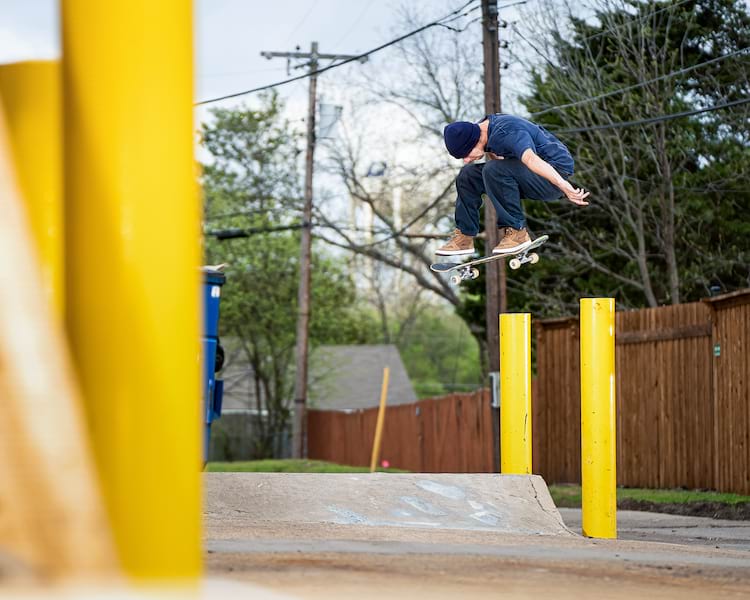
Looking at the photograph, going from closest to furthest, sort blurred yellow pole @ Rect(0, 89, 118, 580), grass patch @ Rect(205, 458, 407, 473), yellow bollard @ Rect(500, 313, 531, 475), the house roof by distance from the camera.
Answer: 1. blurred yellow pole @ Rect(0, 89, 118, 580)
2. yellow bollard @ Rect(500, 313, 531, 475)
3. grass patch @ Rect(205, 458, 407, 473)
4. the house roof

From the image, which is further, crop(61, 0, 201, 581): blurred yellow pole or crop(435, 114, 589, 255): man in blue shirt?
crop(435, 114, 589, 255): man in blue shirt

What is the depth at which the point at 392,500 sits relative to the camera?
929cm

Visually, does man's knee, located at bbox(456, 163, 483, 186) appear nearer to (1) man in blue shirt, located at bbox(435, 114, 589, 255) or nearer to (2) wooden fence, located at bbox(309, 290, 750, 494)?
(1) man in blue shirt, located at bbox(435, 114, 589, 255)

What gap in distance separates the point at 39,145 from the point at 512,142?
5.14m

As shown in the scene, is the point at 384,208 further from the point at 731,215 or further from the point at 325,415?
the point at 731,215

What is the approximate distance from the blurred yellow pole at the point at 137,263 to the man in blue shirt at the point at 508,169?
5831mm

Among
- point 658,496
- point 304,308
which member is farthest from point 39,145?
point 304,308

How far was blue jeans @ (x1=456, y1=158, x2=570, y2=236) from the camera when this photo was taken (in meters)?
8.70

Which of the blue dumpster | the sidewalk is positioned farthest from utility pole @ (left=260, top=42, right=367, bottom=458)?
the sidewalk

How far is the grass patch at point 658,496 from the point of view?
1415 cm

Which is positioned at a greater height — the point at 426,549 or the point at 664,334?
the point at 664,334

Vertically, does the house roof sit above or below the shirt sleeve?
below

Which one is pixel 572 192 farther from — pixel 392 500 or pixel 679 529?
pixel 679 529

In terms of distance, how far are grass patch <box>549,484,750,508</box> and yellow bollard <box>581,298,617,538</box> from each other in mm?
4681
